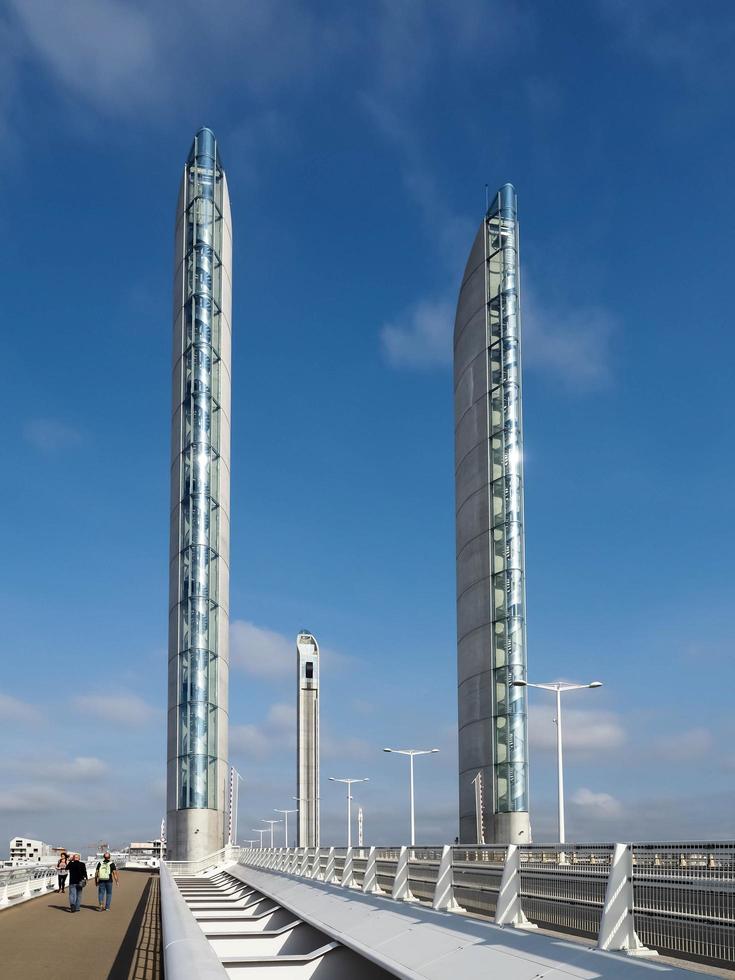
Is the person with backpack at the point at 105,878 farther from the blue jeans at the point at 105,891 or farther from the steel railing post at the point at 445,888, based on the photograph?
the steel railing post at the point at 445,888

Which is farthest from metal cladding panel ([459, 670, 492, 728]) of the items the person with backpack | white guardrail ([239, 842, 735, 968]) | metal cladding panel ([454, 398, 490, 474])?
white guardrail ([239, 842, 735, 968])

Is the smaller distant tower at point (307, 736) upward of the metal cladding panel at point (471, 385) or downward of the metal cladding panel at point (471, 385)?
downward

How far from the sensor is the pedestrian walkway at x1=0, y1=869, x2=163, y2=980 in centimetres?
1683

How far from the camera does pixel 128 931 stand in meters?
25.2

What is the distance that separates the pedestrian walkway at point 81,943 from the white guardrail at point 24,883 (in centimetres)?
52

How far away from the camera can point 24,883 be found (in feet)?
131

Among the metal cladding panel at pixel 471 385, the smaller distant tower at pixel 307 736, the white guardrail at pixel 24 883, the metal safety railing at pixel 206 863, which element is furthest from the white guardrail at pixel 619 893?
the smaller distant tower at pixel 307 736

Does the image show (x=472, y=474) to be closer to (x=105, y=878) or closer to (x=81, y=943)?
(x=105, y=878)

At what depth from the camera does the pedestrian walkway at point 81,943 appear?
16828 millimetres

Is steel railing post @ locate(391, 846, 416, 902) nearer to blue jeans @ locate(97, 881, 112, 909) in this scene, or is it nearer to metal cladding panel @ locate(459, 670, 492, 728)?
blue jeans @ locate(97, 881, 112, 909)

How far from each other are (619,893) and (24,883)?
1351 inches

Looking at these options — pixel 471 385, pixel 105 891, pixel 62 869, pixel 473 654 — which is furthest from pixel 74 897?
pixel 471 385

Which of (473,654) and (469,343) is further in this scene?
(469,343)

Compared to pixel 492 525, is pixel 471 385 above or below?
above
